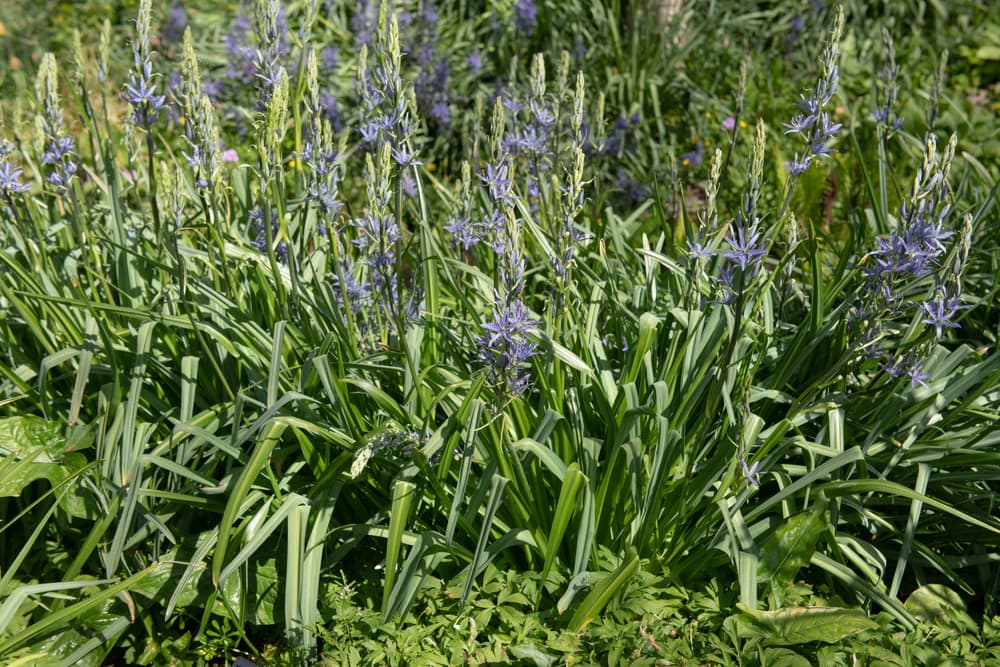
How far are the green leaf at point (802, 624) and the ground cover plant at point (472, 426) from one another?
0.01 m

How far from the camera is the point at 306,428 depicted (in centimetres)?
263

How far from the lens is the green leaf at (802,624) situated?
2.40 meters

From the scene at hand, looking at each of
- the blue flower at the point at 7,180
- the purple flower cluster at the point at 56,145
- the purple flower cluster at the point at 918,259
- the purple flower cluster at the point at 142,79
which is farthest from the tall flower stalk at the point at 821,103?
the blue flower at the point at 7,180

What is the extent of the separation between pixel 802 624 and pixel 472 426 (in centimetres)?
107

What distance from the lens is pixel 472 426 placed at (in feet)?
8.37

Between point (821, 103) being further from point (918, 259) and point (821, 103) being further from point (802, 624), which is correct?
point (802, 624)

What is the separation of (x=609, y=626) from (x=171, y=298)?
186 centimetres

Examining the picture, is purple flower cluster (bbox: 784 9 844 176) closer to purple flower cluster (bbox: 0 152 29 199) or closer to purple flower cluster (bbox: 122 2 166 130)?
purple flower cluster (bbox: 122 2 166 130)

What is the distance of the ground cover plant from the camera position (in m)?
2.50

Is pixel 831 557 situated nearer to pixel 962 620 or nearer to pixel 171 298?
pixel 962 620

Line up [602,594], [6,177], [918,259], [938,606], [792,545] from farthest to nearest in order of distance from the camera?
[6,177] < [938,606] < [792,545] < [602,594] < [918,259]

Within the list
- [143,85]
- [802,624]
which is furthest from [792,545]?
[143,85]

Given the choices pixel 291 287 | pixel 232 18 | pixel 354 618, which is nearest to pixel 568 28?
pixel 232 18

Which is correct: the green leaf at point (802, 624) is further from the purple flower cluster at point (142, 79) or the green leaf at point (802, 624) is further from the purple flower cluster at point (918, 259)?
the purple flower cluster at point (142, 79)
